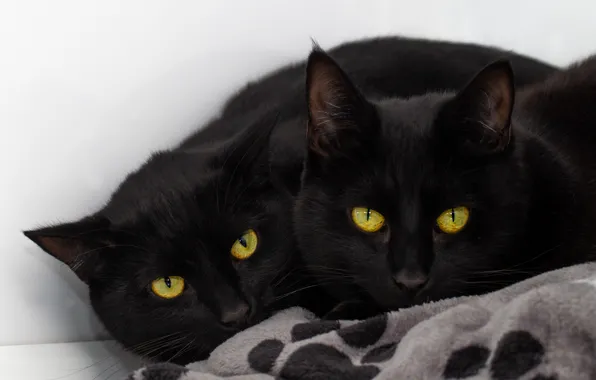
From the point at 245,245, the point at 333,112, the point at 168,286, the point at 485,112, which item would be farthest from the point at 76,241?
the point at 485,112

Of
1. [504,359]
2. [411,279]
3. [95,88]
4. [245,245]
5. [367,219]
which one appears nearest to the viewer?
[504,359]

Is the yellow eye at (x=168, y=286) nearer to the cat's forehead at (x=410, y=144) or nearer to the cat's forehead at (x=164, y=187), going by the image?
the cat's forehead at (x=164, y=187)

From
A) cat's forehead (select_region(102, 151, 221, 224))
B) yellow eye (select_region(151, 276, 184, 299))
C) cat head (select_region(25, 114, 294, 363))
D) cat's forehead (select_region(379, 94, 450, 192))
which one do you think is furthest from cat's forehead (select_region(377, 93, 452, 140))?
yellow eye (select_region(151, 276, 184, 299))

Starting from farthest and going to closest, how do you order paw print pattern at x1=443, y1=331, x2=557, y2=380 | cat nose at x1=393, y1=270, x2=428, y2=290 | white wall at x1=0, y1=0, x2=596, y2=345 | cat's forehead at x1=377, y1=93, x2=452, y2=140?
white wall at x1=0, y1=0, x2=596, y2=345 → cat's forehead at x1=377, y1=93, x2=452, y2=140 → cat nose at x1=393, y1=270, x2=428, y2=290 → paw print pattern at x1=443, y1=331, x2=557, y2=380

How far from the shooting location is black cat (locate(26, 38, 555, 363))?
1229mm

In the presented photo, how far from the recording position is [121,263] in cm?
127

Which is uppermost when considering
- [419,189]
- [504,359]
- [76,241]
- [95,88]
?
[95,88]

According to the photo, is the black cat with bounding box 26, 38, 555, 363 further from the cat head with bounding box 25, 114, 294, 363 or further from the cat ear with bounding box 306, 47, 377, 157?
the cat ear with bounding box 306, 47, 377, 157

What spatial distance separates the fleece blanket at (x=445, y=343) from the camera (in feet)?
2.68

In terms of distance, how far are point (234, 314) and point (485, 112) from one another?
1.79 ft

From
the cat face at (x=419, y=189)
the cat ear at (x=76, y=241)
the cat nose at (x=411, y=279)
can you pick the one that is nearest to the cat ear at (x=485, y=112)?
the cat face at (x=419, y=189)

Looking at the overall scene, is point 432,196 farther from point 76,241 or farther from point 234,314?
point 76,241

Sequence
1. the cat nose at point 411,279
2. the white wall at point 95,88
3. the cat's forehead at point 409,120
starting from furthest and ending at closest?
the white wall at point 95,88, the cat's forehead at point 409,120, the cat nose at point 411,279

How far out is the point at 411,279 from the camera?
107cm
